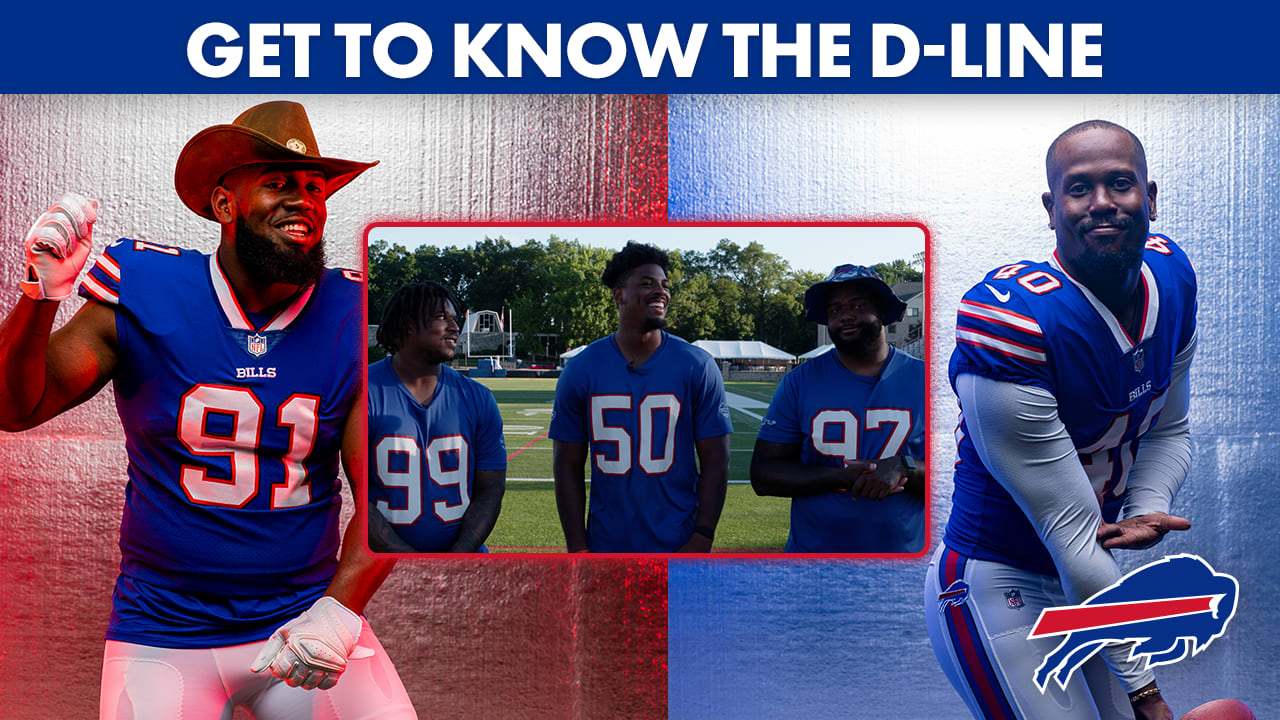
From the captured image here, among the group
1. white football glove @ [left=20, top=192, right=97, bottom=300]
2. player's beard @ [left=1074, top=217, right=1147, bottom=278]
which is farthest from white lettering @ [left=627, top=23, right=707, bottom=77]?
white football glove @ [left=20, top=192, right=97, bottom=300]

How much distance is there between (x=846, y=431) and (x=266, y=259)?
4.78 feet

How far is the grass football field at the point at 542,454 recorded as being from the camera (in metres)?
2.19

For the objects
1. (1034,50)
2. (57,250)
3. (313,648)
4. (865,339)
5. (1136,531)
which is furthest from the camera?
(1034,50)

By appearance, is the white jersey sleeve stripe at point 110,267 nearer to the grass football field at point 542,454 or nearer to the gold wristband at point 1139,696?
the grass football field at point 542,454

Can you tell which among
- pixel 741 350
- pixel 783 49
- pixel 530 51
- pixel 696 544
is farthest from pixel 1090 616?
pixel 530 51

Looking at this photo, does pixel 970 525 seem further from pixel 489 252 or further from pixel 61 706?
pixel 61 706

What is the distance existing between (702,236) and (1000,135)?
2.99 feet

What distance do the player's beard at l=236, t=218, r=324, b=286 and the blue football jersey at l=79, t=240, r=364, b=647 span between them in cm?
8

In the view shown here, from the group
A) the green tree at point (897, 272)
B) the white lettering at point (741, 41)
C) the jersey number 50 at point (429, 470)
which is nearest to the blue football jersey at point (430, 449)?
the jersey number 50 at point (429, 470)

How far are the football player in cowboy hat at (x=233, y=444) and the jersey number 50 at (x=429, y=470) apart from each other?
0.07 m

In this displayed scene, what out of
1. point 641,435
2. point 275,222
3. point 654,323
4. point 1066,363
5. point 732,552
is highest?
point 275,222

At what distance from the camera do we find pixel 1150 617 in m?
2.41

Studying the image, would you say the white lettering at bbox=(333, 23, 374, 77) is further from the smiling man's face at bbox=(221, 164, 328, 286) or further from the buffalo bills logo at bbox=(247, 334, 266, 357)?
the buffalo bills logo at bbox=(247, 334, 266, 357)

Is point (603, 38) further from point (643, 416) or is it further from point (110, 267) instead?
Answer: point (110, 267)
